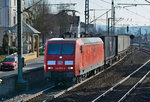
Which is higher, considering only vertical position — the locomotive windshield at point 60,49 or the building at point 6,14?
the building at point 6,14

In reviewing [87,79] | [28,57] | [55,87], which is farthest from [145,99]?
[28,57]

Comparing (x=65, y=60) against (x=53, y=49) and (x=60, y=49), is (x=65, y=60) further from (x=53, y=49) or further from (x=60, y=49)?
(x=53, y=49)

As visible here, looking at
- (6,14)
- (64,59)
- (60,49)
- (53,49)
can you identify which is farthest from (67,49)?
(6,14)

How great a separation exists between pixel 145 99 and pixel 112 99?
5.22 feet

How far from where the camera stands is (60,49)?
62.1ft

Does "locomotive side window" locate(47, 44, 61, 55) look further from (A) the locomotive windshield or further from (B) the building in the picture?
(B) the building

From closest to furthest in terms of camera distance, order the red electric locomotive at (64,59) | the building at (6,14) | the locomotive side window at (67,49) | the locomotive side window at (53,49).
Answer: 1. the red electric locomotive at (64,59)
2. the locomotive side window at (67,49)
3. the locomotive side window at (53,49)
4. the building at (6,14)

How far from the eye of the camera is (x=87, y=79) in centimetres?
2283

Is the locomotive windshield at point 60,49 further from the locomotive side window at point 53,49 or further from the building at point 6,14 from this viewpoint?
the building at point 6,14

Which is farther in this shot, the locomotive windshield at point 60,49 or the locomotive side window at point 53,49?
the locomotive side window at point 53,49

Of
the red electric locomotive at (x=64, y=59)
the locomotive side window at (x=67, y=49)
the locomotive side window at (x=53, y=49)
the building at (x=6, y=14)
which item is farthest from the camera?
the building at (x=6, y=14)

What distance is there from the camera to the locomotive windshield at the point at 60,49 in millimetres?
18781

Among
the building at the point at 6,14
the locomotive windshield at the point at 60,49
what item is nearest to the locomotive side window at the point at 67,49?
the locomotive windshield at the point at 60,49

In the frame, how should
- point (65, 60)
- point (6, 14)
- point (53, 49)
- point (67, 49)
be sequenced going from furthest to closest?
point (6, 14) → point (53, 49) → point (67, 49) → point (65, 60)
